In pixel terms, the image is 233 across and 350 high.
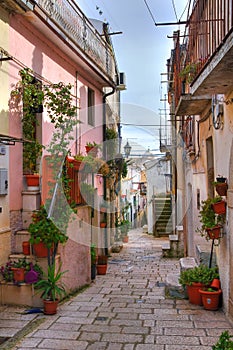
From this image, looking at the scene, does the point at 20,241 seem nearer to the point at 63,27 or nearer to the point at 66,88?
the point at 66,88

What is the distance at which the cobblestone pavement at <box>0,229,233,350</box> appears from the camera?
5453 mm

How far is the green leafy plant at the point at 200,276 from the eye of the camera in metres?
7.46

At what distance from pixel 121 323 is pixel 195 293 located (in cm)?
174

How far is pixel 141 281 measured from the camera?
1021 cm

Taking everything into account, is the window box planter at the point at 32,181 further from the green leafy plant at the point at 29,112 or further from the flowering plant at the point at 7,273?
the flowering plant at the point at 7,273

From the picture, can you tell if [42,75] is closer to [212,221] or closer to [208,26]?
[208,26]

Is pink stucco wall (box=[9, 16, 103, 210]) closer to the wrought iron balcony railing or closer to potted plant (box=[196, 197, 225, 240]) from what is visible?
the wrought iron balcony railing

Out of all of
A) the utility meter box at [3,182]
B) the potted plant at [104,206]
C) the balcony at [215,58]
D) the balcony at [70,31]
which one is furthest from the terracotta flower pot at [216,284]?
the potted plant at [104,206]

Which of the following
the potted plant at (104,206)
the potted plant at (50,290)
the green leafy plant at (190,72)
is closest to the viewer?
the potted plant at (50,290)

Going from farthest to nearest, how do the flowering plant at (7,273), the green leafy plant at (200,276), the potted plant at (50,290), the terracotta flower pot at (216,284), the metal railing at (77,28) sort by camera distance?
1. the metal railing at (77,28)
2. the green leafy plant at (200,276)
3. the terracotta flower pot at (216,284)
4. the flowering plant at (7,273)
5. the potted plant at (50,290)

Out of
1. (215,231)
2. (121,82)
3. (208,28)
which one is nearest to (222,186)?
(215,231)

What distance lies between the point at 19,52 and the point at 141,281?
621 centimetres

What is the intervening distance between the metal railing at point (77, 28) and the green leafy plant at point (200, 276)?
6.13 m

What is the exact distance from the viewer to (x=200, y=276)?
24.8 ft
